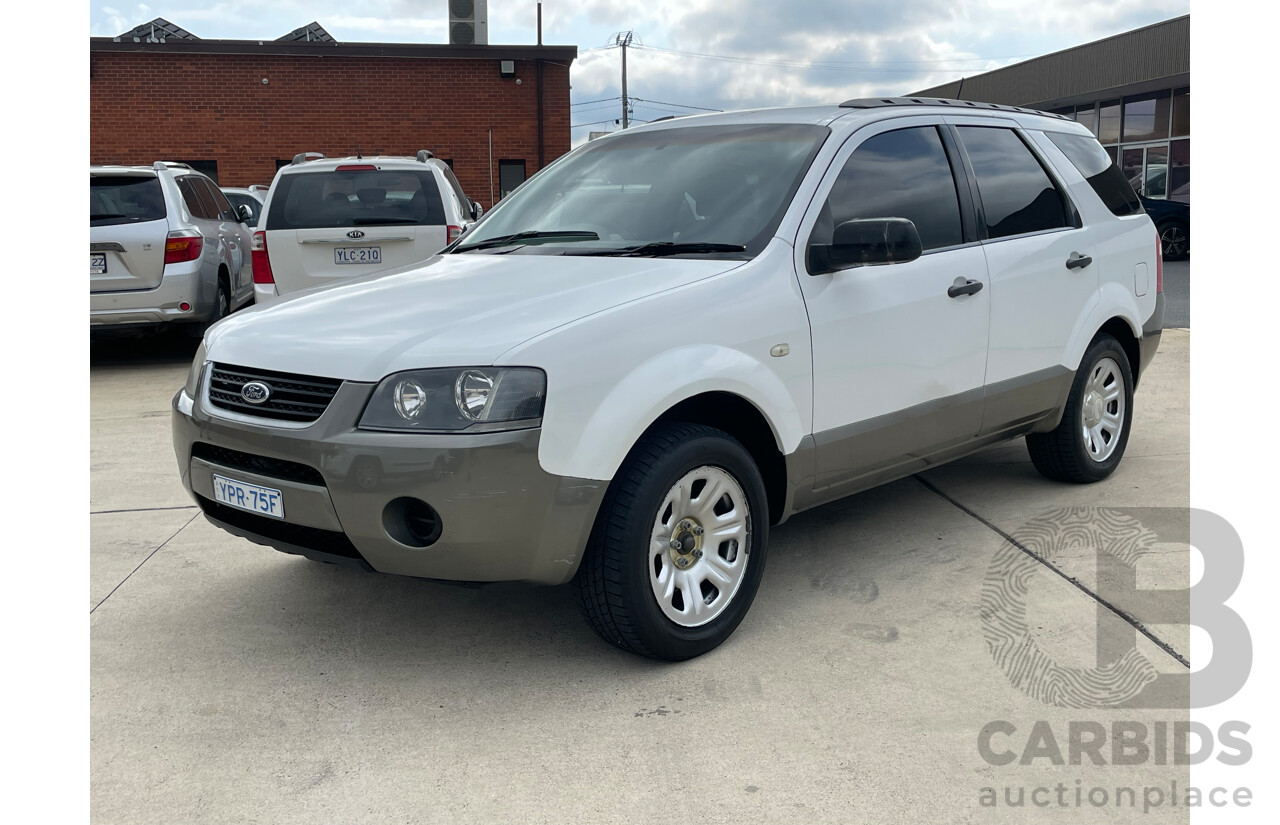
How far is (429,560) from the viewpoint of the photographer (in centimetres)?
319

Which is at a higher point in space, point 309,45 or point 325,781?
point 309,45

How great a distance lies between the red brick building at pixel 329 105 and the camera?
23.3 meters

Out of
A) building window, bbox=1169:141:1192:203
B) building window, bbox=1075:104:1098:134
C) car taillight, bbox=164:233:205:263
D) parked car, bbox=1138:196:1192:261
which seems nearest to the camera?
car taillight, bbox=164:233:205:263

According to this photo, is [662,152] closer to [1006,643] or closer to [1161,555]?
[1006,643]

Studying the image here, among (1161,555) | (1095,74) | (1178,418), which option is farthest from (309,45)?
(1161,555)

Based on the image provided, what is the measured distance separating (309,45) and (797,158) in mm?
21462

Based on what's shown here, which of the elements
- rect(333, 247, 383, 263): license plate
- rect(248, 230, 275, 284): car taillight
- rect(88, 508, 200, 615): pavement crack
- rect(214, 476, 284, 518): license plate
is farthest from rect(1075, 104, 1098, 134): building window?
rect(214, 476, 284, 518): license plate

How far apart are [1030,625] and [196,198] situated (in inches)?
373

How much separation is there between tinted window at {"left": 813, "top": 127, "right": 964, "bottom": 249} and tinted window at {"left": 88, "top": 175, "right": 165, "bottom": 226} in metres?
7.62

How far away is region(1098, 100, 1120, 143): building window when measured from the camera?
28.6 m

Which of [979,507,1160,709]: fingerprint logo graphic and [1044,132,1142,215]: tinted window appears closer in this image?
[979,507,1160,709]: fingerprint logo graphic

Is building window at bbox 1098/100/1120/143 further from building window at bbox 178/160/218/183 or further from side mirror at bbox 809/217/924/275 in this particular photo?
side mirror at bbox 809/217/924/275

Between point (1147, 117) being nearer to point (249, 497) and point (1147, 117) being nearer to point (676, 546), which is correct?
point (676, 546)

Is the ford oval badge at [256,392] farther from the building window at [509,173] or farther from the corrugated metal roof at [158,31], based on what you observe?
the corrugated metal roof at [158,31]
